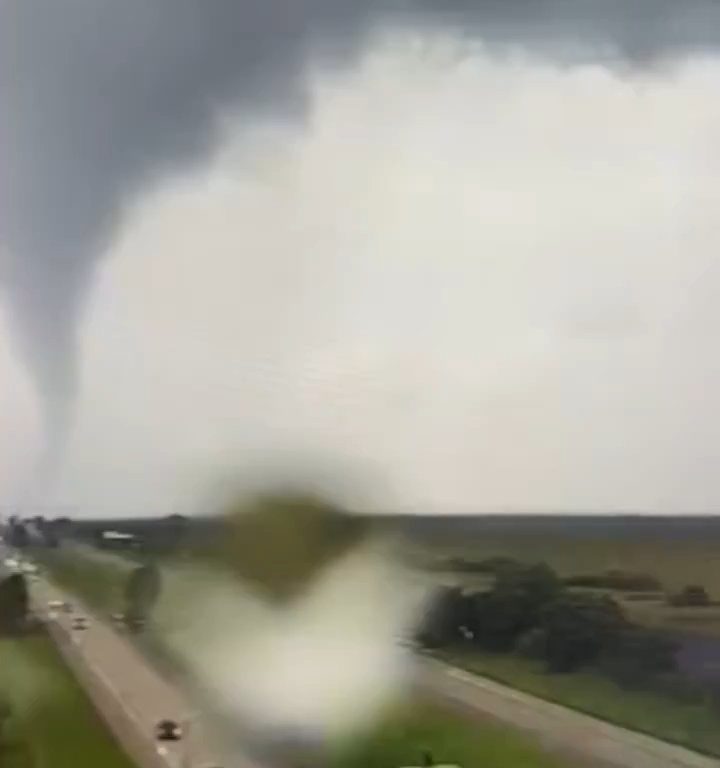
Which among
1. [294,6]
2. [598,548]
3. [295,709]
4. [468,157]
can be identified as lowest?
[295,709]

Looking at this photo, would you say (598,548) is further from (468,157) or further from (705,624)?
(468,157)

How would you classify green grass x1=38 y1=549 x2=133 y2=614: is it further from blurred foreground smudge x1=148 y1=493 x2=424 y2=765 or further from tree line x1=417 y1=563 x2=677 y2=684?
tree line x1=417 y1=563 x2=677 y2=684

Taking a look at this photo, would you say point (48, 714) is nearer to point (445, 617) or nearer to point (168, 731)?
point (168, 731)

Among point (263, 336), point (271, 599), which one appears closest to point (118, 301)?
point (263, 336)

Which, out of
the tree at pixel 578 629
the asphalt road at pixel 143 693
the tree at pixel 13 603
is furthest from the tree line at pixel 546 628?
the tree at pixel 13 603

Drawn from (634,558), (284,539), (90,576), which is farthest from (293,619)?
(634,558)
